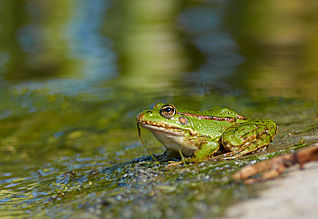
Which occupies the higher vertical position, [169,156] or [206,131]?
[206,131]

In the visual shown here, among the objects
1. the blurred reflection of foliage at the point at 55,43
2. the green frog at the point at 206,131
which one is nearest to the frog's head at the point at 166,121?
the green frog at the point at 206,131

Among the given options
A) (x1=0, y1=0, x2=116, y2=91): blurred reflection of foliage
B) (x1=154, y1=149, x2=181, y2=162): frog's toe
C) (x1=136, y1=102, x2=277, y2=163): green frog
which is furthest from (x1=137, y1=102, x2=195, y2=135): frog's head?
(x1=0, y1=0, x2=116, y2=91): blurred reflection of foliage

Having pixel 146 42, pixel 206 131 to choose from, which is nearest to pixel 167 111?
pixel 206 131

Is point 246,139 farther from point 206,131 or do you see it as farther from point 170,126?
point 170,126

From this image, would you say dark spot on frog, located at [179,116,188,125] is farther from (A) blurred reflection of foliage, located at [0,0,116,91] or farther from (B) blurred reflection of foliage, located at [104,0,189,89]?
(A) blurred reflection of foliage, located at [0,0,116,91]

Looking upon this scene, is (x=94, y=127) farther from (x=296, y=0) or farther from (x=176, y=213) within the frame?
(x=296, y=0)

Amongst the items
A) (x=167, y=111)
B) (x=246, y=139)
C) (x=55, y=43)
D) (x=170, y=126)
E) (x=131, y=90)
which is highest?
(x=55, y=43)
